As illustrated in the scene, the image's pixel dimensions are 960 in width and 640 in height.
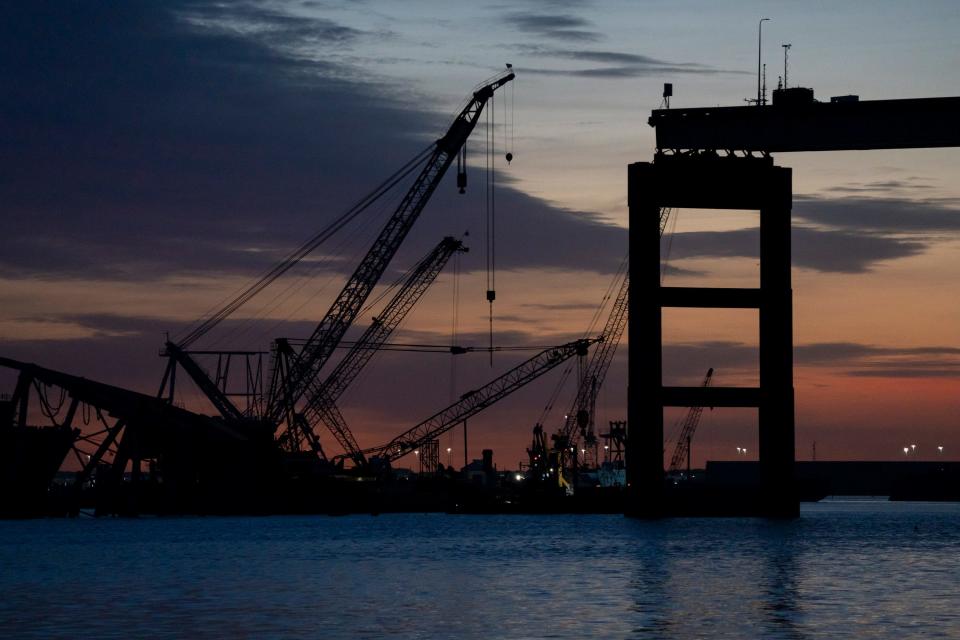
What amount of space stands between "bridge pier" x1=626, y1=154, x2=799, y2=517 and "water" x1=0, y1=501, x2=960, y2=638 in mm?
5378

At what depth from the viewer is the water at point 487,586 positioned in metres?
42.8

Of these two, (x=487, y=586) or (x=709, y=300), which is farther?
(x=709, y=300)

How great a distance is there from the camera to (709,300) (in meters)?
104

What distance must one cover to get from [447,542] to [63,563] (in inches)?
1190

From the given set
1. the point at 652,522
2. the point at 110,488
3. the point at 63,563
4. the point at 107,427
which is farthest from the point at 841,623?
the point at 110,488

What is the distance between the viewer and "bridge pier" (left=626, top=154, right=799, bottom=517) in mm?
103500

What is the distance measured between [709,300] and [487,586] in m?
50.0

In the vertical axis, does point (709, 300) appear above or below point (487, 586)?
above

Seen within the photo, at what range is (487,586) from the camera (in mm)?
57156

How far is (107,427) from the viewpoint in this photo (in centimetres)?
13888

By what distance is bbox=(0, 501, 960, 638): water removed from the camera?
4275cm

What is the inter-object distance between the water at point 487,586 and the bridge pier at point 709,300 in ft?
17.6

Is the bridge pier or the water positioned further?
the bridge pier

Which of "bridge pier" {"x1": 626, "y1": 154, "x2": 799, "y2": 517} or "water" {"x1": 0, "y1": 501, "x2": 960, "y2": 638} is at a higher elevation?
"bridge pier" {"x1": 626, "y1": 154, "x2": 799, "y2": 517}
